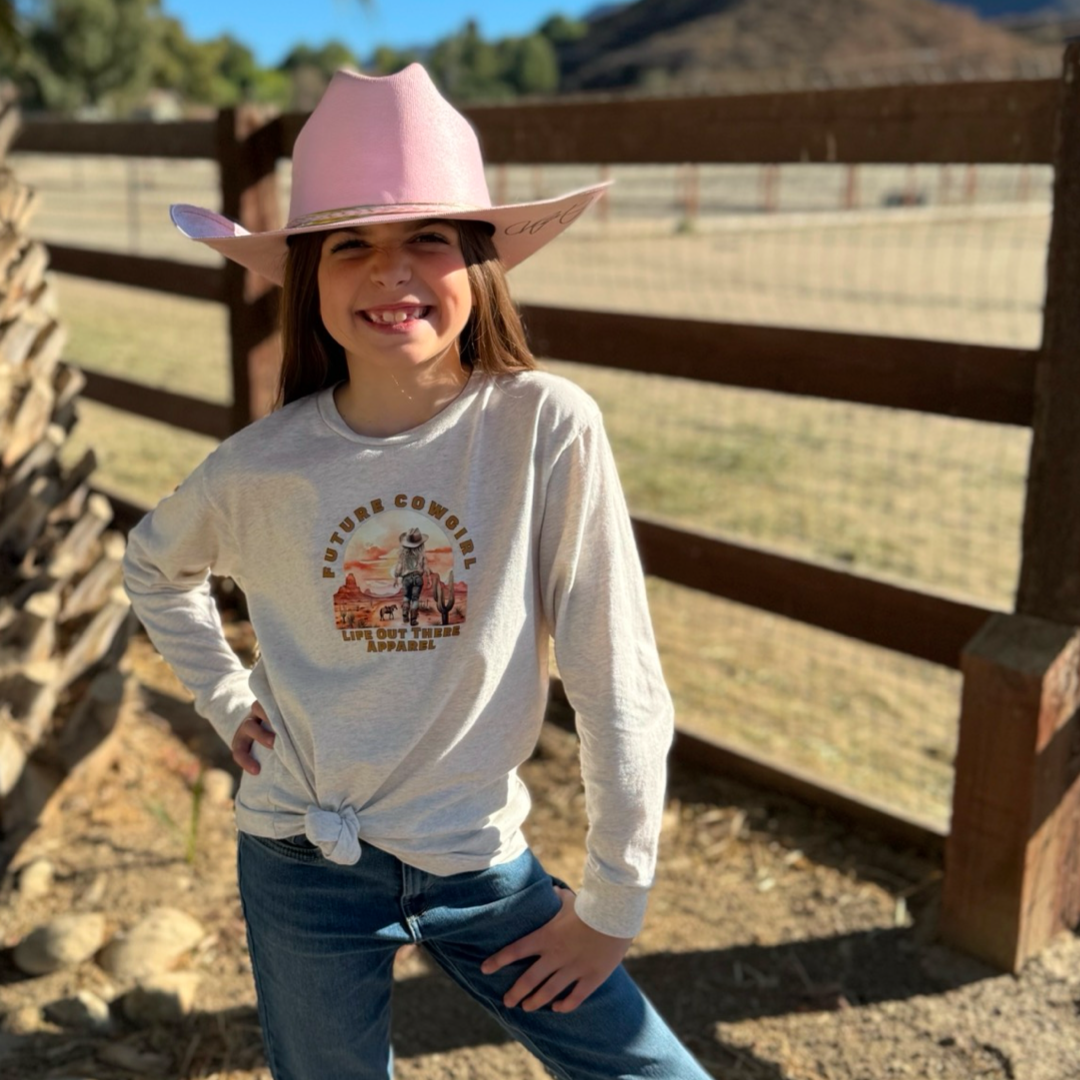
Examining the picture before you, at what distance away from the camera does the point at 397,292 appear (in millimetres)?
1399

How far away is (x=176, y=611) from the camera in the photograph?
65.7 inches

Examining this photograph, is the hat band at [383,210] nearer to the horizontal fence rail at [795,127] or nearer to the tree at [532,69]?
the horizontal fence rail at [795,127]

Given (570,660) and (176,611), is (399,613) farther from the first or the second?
(176,611)

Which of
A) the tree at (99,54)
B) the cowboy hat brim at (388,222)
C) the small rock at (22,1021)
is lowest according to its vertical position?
the small rock at (22,1021)

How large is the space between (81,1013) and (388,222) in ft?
5.45

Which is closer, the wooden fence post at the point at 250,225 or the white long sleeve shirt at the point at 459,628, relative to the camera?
the white long sleeve shirt at the point at 459,628

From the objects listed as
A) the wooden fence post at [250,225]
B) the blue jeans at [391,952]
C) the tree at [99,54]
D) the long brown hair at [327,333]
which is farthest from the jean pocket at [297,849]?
the tree at [99,54]

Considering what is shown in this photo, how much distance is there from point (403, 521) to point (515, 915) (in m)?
0.48

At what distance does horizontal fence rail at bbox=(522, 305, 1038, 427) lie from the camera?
2.45m

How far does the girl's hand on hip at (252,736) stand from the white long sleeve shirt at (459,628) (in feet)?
0.29

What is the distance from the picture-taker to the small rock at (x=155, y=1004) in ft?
7.52

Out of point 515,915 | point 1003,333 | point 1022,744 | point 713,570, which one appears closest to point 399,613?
point 515,915

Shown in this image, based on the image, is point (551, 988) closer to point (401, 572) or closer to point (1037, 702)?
point (401, 572)

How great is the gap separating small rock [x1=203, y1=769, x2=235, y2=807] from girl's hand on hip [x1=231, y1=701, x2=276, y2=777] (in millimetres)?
1563
